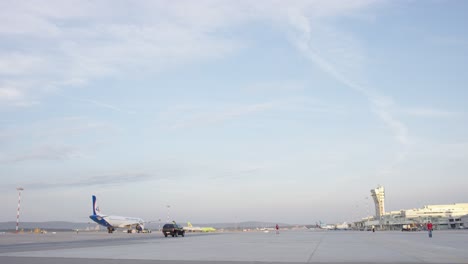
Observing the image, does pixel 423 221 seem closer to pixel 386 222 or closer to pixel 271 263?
pixel 386 222

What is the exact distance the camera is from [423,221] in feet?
572

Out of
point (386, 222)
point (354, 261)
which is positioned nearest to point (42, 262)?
point (354, 261)

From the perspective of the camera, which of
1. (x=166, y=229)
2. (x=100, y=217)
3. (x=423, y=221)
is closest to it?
(x=166, y=229)

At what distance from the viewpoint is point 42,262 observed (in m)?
20.7

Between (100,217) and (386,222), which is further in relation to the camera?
(386,222)

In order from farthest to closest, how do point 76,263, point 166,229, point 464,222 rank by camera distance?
point 464,222
point 166,229
point 76,263

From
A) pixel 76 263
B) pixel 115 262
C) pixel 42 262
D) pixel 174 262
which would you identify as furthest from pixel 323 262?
pixel 42 262

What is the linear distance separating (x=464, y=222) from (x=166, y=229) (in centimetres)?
12457

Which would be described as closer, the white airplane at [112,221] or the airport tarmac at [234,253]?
the airport tarmac at [234,253]

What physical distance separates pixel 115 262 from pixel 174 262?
9.01 feet

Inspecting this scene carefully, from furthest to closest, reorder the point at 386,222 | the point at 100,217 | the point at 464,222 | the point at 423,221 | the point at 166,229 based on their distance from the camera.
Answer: the point at 386,222 < the point at 423,221 < the point at 464,222 < the point at 100,217 < the point at 166,229

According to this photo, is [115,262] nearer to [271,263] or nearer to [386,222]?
[271,263]

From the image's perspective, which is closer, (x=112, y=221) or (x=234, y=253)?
(x=234, y=253)

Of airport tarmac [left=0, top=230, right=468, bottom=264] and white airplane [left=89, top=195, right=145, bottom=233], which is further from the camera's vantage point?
white airplane [left=89, top=195, right=145, bottom=233]
